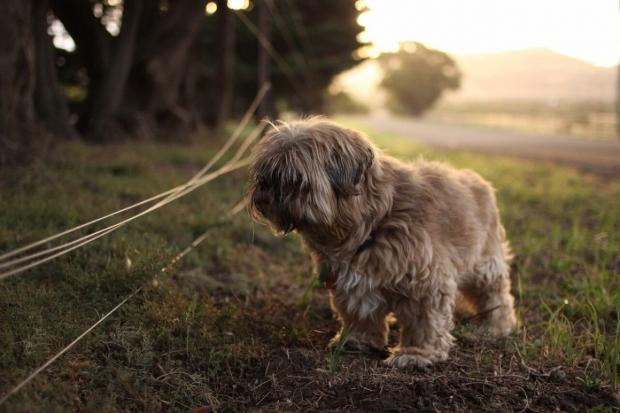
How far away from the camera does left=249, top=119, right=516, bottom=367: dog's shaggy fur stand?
3.84m

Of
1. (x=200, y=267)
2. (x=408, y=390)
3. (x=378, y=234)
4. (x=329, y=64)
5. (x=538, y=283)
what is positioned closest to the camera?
(x=408, y=390)

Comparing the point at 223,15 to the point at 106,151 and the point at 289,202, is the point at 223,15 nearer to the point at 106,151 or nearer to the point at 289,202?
the point at 106,151

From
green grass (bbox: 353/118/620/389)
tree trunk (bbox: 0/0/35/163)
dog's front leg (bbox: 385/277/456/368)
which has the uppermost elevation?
tree trunk (bbox: 0/0/35/163)

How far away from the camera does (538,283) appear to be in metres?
5.97

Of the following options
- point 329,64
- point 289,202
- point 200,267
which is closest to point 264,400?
point 289,202

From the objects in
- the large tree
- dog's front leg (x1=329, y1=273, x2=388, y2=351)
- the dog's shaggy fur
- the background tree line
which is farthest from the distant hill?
dog's front leg (x1=329, y1=273, x2=388, y2=351)

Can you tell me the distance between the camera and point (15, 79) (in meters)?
7.09

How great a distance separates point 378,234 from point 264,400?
136 centimetres

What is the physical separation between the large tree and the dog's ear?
70.2 m

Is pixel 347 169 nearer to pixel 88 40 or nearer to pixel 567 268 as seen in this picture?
pixel 567 268

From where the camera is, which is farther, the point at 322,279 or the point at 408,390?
the point at 322,279

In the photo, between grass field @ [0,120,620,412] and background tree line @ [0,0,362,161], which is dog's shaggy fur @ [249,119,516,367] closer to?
grass field @ [0,120,620,412]

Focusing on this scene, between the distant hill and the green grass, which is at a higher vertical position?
the distant hill

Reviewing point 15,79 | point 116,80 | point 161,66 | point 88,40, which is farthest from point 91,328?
point 88,40
